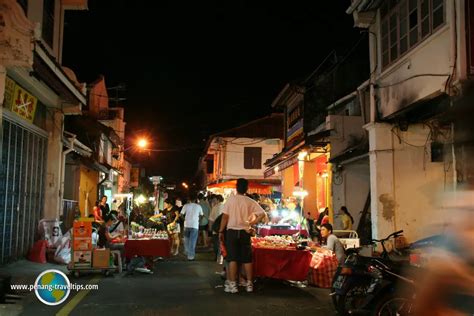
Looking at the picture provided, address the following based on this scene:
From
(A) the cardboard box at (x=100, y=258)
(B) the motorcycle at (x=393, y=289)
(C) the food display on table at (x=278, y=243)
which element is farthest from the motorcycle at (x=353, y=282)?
(A) the cardboard box at (x=100, y=258)

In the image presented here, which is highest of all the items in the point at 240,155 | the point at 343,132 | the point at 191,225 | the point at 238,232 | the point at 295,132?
the point at 240,155

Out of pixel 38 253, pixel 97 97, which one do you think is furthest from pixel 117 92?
pixel 38 253

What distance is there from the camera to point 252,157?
43.2m

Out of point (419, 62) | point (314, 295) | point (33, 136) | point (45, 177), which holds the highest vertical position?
point (419, 62)

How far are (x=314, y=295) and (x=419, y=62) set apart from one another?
6151 mm

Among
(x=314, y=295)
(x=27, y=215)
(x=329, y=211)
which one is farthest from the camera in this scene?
(x=329, y=211)

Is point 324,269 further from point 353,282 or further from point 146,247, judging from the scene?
point 146,247

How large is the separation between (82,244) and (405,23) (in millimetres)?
9609

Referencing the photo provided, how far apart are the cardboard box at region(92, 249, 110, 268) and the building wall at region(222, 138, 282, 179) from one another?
104 feet

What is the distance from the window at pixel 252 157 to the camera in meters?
43.1

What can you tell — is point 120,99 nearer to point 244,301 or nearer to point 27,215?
point 27,215

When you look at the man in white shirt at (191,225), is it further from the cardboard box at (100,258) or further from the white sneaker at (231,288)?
the white sneaker at (231,288)

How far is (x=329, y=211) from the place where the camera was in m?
19.3

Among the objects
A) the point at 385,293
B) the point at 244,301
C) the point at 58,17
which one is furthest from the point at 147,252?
the point at 58,17
